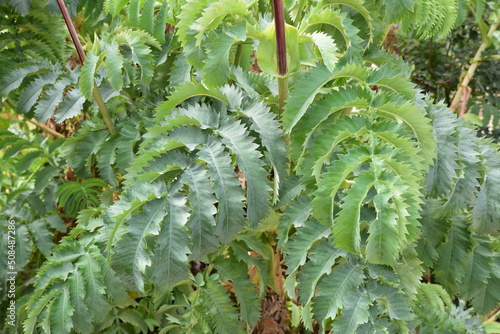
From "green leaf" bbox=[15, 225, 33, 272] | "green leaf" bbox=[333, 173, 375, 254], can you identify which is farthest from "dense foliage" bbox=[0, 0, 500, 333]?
"green leaf" bbox=[15, 225, 33, 272]

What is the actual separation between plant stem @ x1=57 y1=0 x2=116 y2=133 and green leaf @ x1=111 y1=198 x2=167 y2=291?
0.40m

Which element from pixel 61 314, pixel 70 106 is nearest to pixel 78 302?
pixel 61 314

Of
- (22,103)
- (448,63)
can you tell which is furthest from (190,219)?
(448,63)

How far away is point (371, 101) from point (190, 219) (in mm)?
281

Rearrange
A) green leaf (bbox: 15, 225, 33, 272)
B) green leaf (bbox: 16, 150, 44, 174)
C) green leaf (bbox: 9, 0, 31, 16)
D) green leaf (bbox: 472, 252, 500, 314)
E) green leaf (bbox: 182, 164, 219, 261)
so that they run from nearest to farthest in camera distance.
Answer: green leaf (bbox: 182, 164, 219, 261) < green leaf (bbox: 472, 252, 500, 314) < green leaf (bbox: 9, 0, 31, 16) < green leaf (bbox: 15, 225, 33, 272) < green leaf (bbox: 16, 150, 44, 174)

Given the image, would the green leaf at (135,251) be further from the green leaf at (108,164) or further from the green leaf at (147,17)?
the green leaf at (147,17)

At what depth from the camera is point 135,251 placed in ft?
1.91

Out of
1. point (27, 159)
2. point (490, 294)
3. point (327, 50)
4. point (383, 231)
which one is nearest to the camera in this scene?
point (383, 231)

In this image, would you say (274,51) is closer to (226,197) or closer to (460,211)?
(226,197)

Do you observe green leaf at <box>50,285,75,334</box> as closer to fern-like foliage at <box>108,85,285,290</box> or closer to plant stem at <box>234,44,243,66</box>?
fern-like foliage at <box>108,85,285,290</box>

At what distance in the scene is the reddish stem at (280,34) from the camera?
1.98ft

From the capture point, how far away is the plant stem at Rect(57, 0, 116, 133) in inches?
34.0

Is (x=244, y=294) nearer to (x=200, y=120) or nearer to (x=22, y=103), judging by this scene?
(x=200, y=120)

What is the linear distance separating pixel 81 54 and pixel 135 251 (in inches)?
19.5
